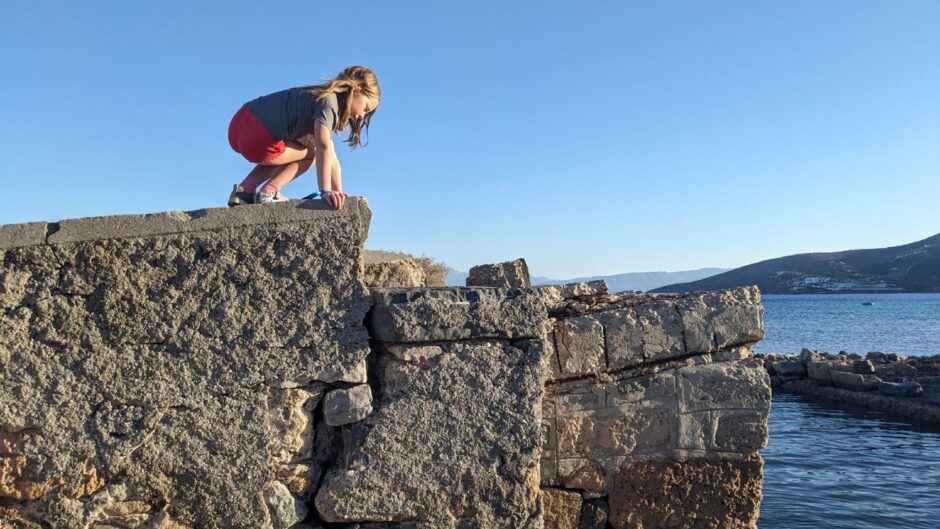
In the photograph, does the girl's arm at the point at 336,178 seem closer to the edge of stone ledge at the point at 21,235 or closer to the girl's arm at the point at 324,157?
the girl's arm at the point at 324,157

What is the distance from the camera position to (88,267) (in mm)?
3008

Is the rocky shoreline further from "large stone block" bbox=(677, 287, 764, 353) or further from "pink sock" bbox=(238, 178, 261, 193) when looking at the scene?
"pink sock" bbox=(238, 178, 261, 193)

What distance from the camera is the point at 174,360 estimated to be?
9.96 ft

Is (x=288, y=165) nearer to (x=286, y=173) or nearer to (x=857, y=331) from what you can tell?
(x=286, y=173)

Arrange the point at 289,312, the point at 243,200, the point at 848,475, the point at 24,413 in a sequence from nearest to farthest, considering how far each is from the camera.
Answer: the point at 24,413 < the point at 289,312 < the point at 243,200 < the point at 848,475

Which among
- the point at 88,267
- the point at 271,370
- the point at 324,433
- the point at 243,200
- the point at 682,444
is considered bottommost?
the point at 682,444

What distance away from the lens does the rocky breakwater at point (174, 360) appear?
9.72ft

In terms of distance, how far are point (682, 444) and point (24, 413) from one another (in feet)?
9.73

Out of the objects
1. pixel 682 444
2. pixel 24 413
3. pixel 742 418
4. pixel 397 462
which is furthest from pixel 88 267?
pixel 742 418

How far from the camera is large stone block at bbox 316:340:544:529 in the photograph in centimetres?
315

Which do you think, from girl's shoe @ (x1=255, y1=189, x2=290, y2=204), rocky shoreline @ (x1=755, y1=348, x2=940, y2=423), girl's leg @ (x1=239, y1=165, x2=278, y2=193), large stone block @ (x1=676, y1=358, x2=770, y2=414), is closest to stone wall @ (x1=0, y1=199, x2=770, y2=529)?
girl's shoe @ (x1=255, y1=189, x2=290, y2=204)

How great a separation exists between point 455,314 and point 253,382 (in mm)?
865

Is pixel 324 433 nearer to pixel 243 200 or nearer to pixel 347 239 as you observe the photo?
pixel 347 239

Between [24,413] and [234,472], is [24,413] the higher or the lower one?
the higher one
